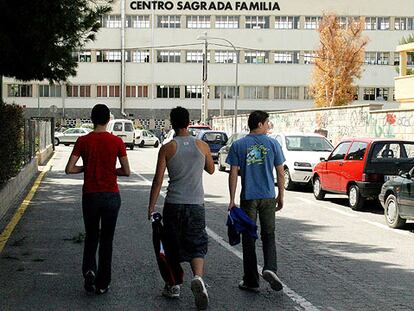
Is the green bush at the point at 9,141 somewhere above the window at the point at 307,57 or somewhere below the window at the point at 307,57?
below

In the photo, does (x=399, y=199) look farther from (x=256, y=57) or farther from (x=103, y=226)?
(x=256, y=57)

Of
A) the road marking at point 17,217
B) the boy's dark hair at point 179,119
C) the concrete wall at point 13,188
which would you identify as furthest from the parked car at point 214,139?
the boy's dark hair at point 179,119

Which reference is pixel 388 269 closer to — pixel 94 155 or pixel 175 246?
pixel 175 246

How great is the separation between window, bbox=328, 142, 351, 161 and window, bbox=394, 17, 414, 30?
201 ft

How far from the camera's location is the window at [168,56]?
72.6m

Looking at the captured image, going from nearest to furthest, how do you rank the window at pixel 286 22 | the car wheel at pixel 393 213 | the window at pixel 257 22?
the car wheel at pixel 393 213 < the window at pixel 257 22 < the window at pixel 286 22

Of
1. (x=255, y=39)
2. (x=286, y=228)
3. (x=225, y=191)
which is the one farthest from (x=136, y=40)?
(x=286, y=228)

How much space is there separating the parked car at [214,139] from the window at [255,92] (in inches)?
1645

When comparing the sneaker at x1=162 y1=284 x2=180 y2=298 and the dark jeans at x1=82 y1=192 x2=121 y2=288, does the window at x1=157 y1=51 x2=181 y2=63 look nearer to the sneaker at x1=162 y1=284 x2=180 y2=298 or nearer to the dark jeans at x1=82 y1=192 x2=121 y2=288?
the dark jeans at x1=82 y1=192 x2=121 y2=288

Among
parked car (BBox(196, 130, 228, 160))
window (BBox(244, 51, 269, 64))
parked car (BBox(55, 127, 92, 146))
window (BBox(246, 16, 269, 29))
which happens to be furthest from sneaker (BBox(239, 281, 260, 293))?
window (BBox(246, 16, 269, 29))

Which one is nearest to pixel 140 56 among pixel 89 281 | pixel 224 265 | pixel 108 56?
pixel 108 56

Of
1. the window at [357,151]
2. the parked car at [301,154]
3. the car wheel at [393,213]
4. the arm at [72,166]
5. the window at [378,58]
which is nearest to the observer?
the arm at [72,166]

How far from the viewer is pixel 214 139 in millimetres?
31438

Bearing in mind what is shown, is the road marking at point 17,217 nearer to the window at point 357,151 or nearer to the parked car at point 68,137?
the window at point 357,151
